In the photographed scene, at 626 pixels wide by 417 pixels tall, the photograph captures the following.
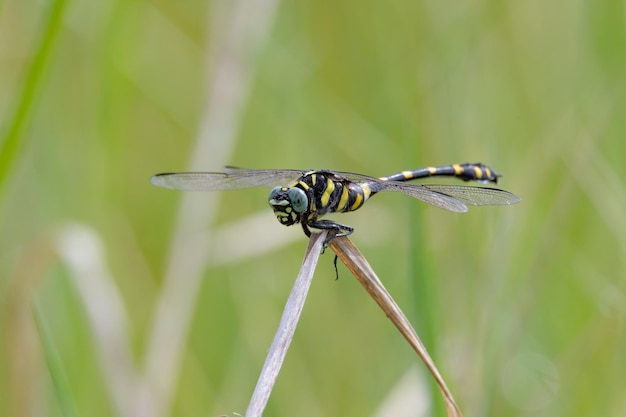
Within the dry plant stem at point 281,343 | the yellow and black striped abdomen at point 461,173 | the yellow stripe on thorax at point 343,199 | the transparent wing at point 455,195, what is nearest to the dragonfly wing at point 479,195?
the transparent wing at point 455,195

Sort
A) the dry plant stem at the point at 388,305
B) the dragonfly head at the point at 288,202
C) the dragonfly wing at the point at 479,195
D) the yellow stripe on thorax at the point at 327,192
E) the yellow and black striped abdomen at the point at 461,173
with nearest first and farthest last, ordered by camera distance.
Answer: the dry plant stem at the point at 388,305 → the dragonfly wing at the point at 479,195 → the dragonfly head at the point at 288,202 → the yellow stripe on thorax at the point at 327,192 → the yellow and black striped abdomen at the point at 461,173

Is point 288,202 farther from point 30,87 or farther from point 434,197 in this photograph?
point 30,87

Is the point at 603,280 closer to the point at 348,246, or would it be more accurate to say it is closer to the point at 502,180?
the point at 502,180

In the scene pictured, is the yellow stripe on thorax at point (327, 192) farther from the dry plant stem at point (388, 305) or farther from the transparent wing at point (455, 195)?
the dry plant stem at point (388, 305)

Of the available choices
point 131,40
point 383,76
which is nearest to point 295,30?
point 383,76

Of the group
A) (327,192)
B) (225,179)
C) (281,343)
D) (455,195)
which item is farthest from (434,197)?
(281,343)

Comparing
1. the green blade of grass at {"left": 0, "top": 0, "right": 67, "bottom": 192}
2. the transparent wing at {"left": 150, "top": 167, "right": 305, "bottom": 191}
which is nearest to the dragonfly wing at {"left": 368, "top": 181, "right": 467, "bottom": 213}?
the transparent wing at {"left": 150, "top": 167, "right": 305, "bottom": 191}
